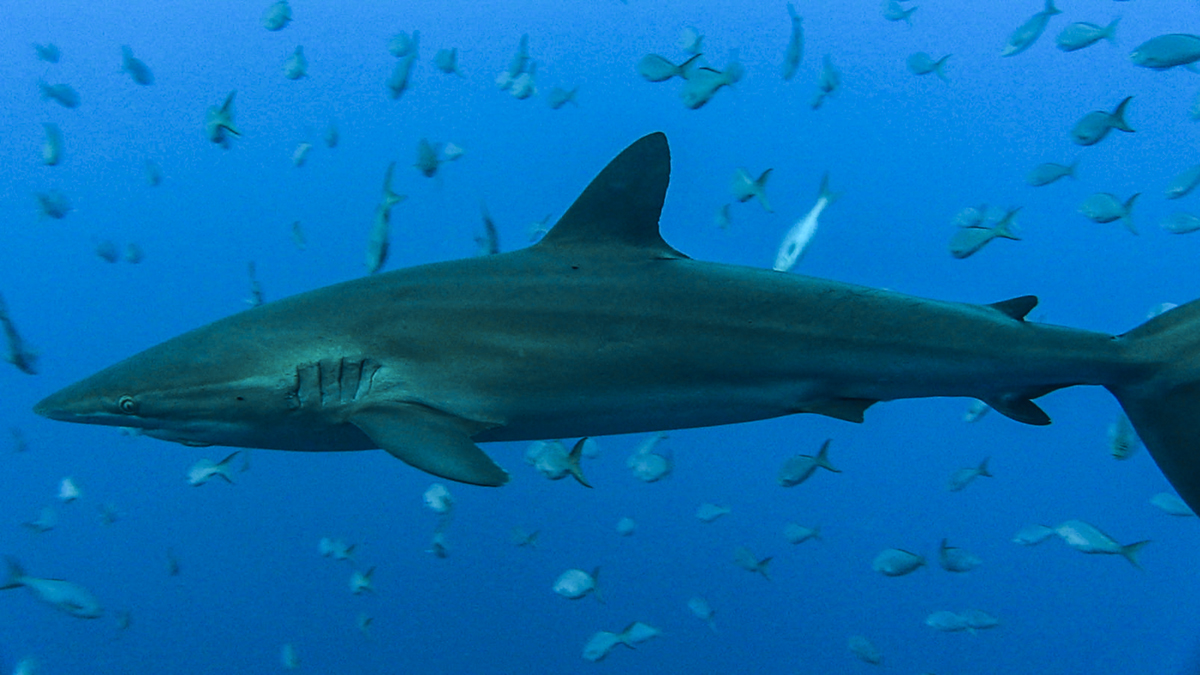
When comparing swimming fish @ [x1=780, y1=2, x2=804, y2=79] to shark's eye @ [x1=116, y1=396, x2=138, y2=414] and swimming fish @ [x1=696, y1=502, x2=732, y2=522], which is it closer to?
swimming fish @ [x1=696, y1=502, x2=732, y2=522]

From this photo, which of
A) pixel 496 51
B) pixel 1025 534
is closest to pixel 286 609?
pixel 1025 534

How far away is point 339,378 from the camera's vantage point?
193cm

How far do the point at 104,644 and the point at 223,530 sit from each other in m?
2.30

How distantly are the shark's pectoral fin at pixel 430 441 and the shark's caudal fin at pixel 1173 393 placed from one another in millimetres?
2025

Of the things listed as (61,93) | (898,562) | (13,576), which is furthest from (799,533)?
(61,93)

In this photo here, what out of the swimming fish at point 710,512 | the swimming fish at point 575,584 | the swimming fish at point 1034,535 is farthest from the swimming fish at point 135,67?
the swimming fish at point 1034,535

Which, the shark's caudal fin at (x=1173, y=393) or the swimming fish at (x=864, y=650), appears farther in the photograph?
the swimming fish at (x=864, y=650)

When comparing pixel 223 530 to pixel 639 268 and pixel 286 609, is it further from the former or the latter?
pixel 639 268

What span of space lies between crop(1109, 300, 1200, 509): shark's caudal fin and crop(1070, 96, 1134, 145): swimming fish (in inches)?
152

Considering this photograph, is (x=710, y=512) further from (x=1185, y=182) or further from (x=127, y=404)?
(x=1185, y=182)

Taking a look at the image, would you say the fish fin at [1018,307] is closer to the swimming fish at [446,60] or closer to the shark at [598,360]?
the shark at [598,360]

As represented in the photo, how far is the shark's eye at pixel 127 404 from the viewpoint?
6.08 ft

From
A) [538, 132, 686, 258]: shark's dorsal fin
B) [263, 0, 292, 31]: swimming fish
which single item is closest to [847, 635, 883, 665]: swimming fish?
[538, 132, 686, 258]: shark's dorsal fin

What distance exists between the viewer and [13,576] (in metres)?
4.25
